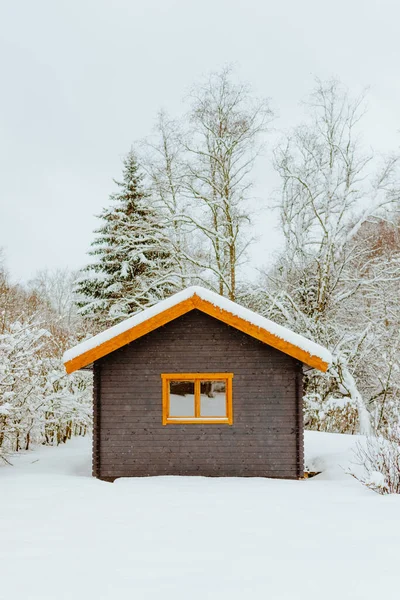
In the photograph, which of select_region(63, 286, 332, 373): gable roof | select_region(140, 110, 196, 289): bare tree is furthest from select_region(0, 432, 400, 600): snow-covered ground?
select_region(140, 110, 196, 289): bare tree

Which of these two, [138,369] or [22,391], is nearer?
[138,369]

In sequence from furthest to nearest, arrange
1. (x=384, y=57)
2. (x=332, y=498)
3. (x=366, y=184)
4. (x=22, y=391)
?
(x=384, y=57) < (x=366, y=184) < (x=22, y=391) < (x=332, y=498)

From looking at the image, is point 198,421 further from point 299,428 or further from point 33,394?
point 33,394

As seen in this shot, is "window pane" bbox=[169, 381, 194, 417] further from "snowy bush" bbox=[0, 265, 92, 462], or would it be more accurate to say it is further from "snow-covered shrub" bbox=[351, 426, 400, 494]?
"snow-covered shrub" bbox=[351, 426, 400, 494]

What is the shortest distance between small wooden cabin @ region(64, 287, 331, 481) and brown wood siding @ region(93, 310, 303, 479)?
A: 0.02 meters

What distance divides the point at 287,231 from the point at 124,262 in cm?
753

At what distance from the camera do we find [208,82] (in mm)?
23906

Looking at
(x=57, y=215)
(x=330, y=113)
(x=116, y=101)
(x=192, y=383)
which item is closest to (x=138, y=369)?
(x=192, y=383)

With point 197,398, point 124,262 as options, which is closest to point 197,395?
point 197,398

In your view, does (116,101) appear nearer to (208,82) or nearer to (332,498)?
(208,82)

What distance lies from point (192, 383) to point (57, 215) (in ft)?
359

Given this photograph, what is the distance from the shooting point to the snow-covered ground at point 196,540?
5785 millimetres

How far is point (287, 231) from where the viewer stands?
78.3 feet

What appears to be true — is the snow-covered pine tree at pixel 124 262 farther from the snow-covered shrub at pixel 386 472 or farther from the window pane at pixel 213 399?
the snow-covered shrub at pixel 386 472
